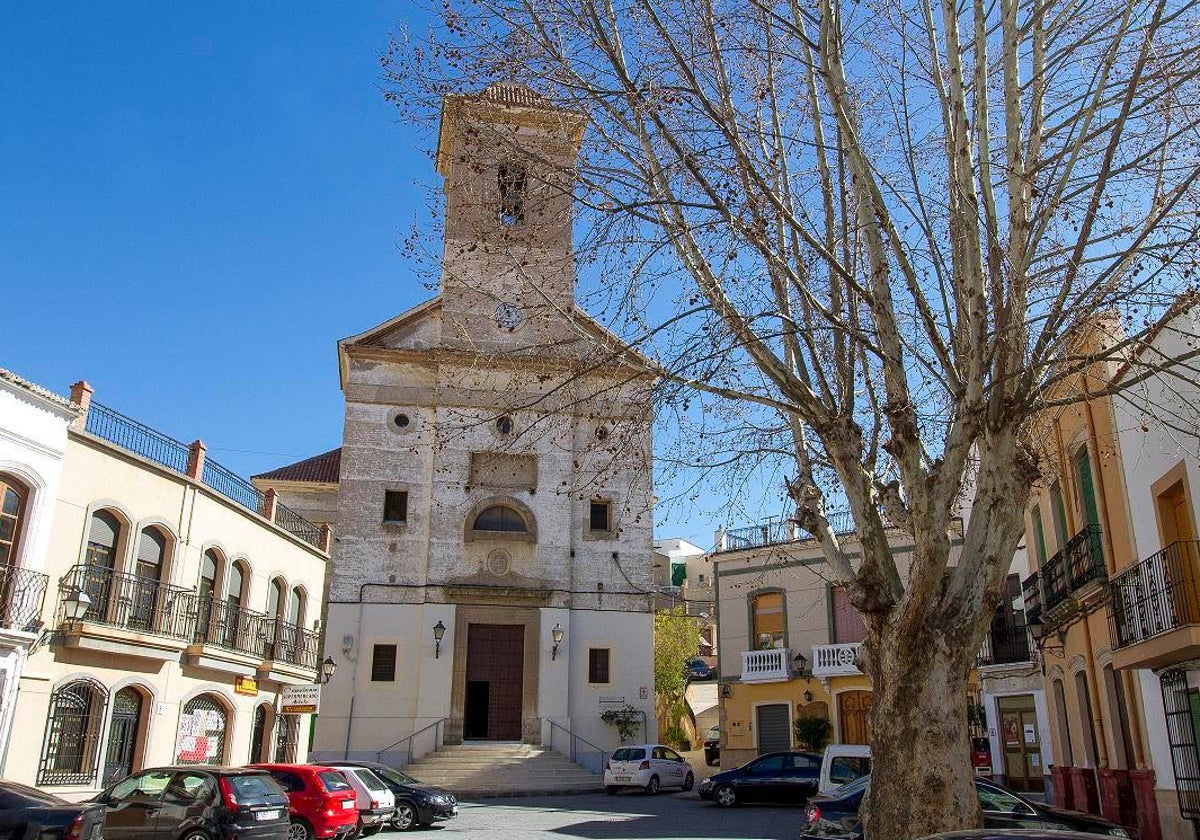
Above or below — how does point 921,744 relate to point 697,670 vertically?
below

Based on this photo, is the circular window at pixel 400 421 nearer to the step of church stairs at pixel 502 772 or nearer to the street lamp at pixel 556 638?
the street lamp at pixel 556 638

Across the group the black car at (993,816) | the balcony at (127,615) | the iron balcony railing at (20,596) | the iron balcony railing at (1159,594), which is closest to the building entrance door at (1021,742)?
the iron balcony railing at (1159,594)

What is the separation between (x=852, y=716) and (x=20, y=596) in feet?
73.0

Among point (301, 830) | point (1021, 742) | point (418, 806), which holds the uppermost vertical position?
point (1021, 742)

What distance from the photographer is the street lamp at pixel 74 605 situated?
57.1ft

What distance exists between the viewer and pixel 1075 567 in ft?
55.2

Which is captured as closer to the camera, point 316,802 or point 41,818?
point 41,818

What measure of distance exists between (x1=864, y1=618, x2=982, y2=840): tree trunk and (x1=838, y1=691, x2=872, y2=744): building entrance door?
22.9 metres

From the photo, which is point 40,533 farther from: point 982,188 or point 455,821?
point 982,188

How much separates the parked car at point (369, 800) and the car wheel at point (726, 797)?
27.4 ft

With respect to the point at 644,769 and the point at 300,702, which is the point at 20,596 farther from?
the point at 644,769

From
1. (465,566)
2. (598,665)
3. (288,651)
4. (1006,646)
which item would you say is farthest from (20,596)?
(1006,646)

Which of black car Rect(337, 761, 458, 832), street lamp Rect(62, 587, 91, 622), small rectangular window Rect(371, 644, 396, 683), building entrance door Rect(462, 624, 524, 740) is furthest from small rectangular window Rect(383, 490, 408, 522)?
street lamp Rect(62, 587, 91, 622)

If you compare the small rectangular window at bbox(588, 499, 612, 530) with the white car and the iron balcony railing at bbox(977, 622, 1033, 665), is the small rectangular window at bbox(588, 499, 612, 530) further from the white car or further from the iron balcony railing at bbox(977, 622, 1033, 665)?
the iron balcony railing at bbox(977, 622, 1033, 665)
